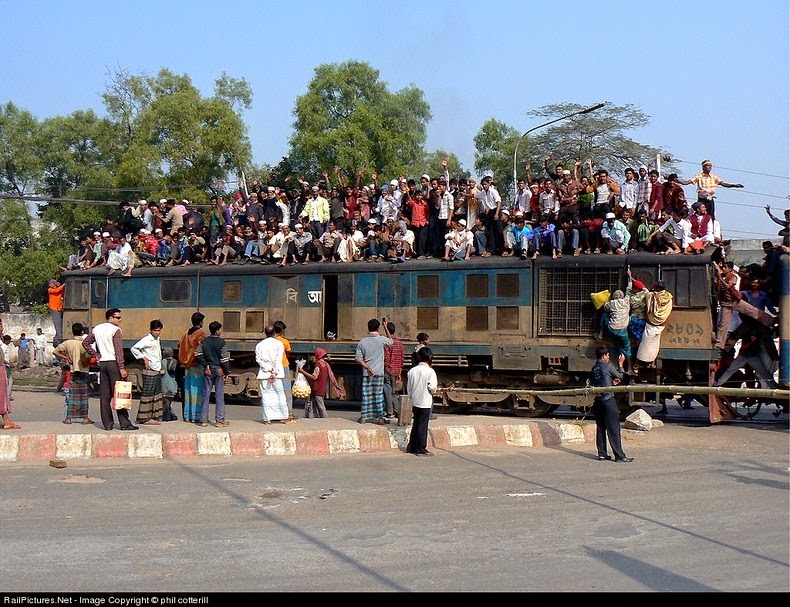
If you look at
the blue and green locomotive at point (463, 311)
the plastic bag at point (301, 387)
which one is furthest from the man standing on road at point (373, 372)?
the blue and green locomotive at point (463, 311)

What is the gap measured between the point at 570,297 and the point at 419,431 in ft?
18.7

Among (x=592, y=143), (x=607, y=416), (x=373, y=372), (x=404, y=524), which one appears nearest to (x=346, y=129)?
(x=592, y=143)

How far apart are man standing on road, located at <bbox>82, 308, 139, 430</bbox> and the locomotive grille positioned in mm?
7949

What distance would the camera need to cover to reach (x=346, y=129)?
3984 centimetres

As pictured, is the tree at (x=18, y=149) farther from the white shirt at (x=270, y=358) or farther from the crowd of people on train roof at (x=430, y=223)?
the white shirt at (x=270, y=358)

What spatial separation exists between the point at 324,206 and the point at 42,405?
7849 mm

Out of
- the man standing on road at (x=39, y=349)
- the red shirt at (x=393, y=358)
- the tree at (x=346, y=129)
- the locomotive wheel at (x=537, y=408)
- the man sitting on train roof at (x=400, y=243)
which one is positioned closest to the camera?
the red shirt at (x=393, y=358)

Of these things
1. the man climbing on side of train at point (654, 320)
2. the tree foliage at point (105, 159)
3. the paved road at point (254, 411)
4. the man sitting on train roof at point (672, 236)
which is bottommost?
the paved road at point (254, 411)

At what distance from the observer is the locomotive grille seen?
17.0m

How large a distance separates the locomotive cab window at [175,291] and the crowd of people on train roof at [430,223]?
2.08ft

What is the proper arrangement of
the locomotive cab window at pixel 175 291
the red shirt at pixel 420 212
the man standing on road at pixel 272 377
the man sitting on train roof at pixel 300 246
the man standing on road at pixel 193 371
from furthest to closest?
the locomotive cab window at pixel 175 291
the man sitting on train roof at pixel 300 246
the red shirt at pixel 420 212
the man standing on road at pixel 272 377
the man standing on road at pixel 193 371

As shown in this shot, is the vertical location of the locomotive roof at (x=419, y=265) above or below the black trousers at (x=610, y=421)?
above

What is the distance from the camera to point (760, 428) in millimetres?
15680

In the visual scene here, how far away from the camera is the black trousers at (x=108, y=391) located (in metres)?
13.1
